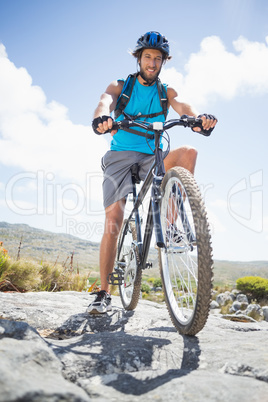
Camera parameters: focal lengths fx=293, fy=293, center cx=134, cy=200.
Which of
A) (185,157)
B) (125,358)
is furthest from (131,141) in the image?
(125,358)

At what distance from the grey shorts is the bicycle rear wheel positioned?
863mm

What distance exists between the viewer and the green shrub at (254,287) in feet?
81.1

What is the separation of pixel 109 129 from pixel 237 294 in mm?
27199

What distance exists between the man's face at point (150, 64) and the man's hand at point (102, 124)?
1423 millimetres

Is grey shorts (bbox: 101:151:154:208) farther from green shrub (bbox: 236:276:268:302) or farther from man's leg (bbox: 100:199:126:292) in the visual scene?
green shrub (bbox: 236:276:268:302)

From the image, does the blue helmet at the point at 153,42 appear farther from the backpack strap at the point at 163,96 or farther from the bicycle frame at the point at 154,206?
the bicycle frame at the point at 154,206

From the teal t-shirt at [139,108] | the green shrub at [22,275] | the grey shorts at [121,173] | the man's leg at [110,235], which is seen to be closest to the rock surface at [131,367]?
the man's leg at [110,235]

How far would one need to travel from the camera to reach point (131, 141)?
3537 millimetres

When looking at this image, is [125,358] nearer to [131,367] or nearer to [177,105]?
[131,367]

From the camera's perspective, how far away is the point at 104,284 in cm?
359

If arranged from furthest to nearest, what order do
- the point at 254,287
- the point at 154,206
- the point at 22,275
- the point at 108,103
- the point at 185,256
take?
the point at 254,287, the point at 22,275, the point at 108,103, the point at 154,206, the point at 185,256

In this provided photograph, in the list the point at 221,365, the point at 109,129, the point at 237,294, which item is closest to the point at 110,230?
the point at 109,129

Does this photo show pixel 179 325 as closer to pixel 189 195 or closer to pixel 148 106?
pixel 189 195

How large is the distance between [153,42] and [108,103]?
3.10ft
